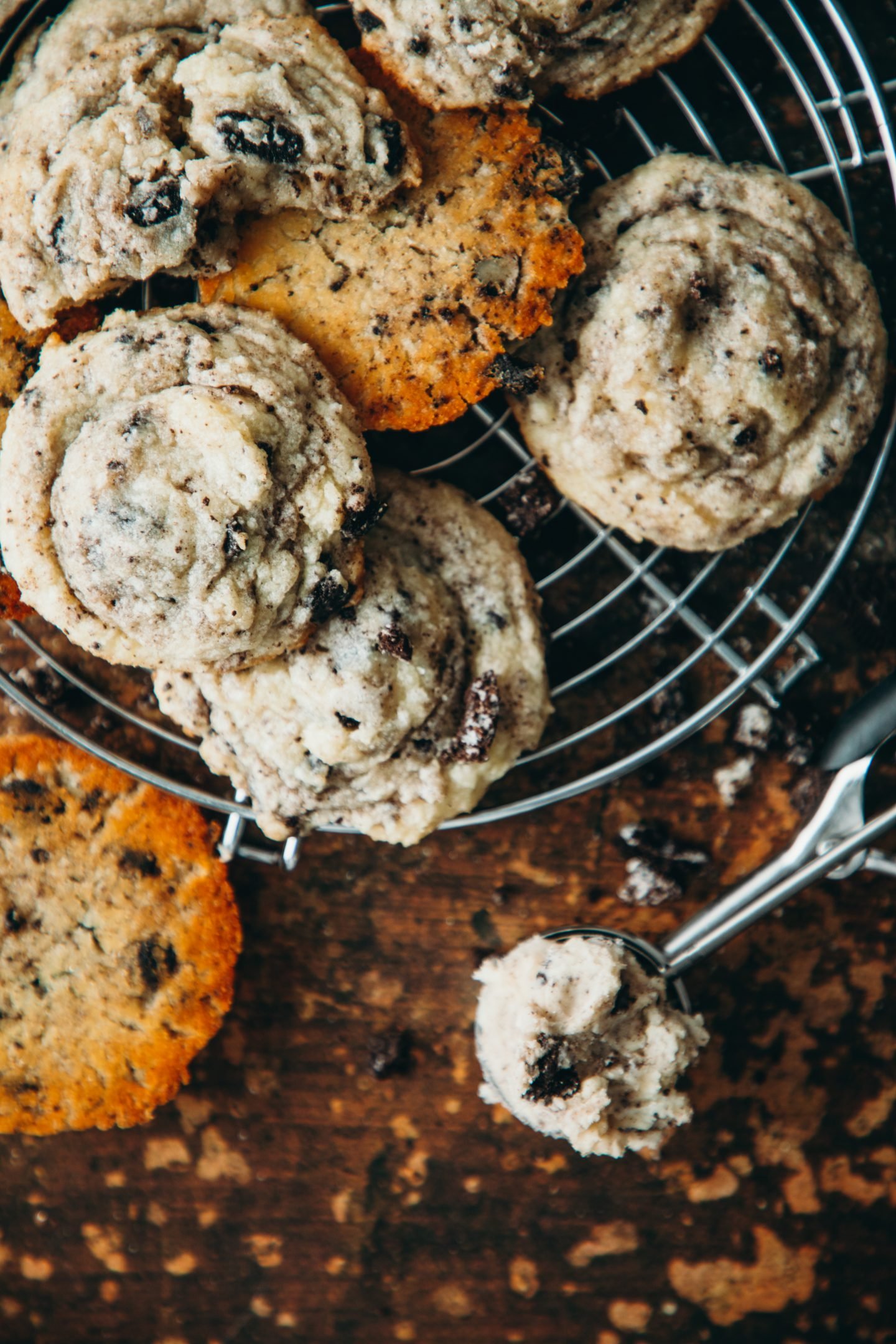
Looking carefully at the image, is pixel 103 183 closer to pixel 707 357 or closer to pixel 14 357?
pixel 14 357

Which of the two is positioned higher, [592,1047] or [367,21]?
[367,21]

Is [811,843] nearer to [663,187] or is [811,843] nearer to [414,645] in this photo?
[414,645]

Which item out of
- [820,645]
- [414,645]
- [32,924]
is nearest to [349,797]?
[414,645]

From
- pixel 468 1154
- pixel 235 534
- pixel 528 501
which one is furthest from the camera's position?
pixel 468 1154

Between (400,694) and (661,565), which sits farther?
(661,565)

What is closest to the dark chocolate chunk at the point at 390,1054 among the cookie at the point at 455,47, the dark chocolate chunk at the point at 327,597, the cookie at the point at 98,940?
the cookie at the point at 98,940

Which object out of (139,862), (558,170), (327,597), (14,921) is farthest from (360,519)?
(14,921)

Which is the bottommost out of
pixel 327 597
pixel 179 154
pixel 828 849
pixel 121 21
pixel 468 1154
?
pixel 468 1154
